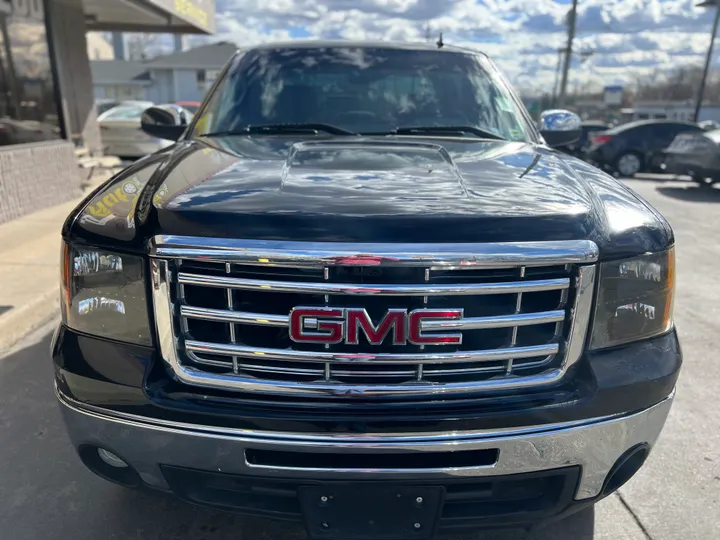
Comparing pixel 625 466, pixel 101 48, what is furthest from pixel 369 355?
pixel 101 48

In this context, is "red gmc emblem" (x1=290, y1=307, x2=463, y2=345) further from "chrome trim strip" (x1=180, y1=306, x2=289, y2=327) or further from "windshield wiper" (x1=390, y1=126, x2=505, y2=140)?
"windshield wiper" (x1=390, y1=126, x2=505, y2=140)

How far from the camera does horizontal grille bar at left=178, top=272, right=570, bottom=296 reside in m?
1.61

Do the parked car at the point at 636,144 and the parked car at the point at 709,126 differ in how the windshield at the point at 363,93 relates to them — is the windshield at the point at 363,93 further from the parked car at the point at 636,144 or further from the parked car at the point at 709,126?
the parked car at the point at 636,144

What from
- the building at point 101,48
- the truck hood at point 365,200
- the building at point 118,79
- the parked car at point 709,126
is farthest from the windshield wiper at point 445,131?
the building at point 101,48

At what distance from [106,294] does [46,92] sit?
8.39 m

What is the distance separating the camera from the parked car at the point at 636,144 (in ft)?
51.0

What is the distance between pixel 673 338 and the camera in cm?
198

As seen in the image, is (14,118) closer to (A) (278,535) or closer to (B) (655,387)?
(A) (278,535)

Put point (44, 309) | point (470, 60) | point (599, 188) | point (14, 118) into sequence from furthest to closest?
point (14, 118)
point (44, 309)
point (470, 60)
point (599, 188)

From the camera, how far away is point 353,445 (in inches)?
65.2

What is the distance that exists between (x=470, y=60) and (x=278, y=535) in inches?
107

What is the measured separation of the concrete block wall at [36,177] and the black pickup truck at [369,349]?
5998mm

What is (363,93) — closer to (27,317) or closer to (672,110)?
(27,317)

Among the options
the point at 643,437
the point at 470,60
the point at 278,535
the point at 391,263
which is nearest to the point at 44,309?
the point at 278,535
